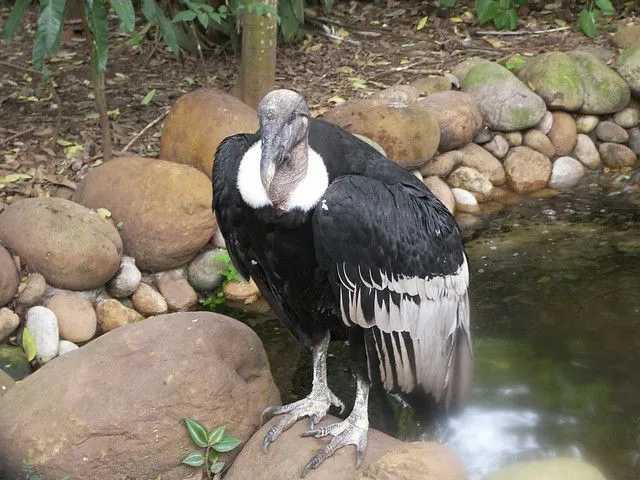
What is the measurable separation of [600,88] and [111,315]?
15.1 feet

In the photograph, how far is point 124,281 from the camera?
520 centimetres

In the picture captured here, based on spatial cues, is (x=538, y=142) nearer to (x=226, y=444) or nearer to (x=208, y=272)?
A: (x=208, y=272)

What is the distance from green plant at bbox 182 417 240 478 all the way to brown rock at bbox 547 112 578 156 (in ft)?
15.2

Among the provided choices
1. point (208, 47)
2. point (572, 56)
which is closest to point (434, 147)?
point (572, 56)

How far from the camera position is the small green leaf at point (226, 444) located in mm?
3629

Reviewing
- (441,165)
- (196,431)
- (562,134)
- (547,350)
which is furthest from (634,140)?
(196,431)

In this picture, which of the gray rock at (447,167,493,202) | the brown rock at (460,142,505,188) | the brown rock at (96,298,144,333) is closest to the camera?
the brown rock at (96,298,144,333)

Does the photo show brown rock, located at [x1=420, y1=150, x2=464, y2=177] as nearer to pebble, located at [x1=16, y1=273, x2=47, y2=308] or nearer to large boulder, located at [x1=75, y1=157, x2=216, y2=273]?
large boulder, located at [x1=75, y1=157, x2=216, y2=273]

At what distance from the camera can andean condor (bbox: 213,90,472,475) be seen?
3.21 meters

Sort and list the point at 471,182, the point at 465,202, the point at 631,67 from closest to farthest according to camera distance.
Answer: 1. the point at 465,202
2. the point at 471,182
3. the point at 631,67

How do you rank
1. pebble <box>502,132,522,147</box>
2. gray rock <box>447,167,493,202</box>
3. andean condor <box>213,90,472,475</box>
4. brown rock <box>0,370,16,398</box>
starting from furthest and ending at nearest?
pebble <box>502,132,522,147</box>
gray rock <box>447,167,493,202</box>
brown rock <box>0,370,16,398</box>
andean condor <box>213,90,472,475</box>

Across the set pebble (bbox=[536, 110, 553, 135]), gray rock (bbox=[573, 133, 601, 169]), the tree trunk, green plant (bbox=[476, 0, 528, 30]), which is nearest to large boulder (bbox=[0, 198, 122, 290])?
the tree trunk

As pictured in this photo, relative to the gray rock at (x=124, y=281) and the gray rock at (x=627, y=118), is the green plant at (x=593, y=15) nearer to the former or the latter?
the gray rock at (x=627, y=118)

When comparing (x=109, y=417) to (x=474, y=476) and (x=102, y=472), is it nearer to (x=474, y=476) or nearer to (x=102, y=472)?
(x=102, y=472)
